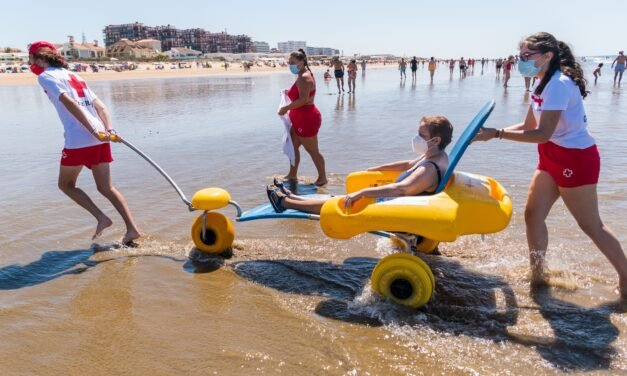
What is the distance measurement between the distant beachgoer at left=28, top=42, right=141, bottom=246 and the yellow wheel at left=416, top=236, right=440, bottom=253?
102 inches

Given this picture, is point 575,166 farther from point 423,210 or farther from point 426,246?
point 426,246

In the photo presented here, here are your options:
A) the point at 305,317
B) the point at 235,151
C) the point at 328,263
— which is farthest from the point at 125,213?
the point at 235,151

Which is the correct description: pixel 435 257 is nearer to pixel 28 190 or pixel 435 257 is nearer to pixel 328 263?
pixel 328 263

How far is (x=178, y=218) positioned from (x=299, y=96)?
7.24 feet

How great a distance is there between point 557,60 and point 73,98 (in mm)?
3862

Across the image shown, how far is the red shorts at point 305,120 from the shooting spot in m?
6.44

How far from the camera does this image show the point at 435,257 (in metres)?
4.27

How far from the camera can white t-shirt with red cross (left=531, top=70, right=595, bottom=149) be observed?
3.17m

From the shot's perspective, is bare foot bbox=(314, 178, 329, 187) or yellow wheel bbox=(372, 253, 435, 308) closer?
yellow wheel bbox=(372, 253, 435, 308)

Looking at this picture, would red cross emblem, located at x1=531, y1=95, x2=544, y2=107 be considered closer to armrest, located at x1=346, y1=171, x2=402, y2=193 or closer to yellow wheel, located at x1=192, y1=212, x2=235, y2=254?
armrest, located at x1=346, y1=171, x2=402, y2=193

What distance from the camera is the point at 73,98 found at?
432 centimetres

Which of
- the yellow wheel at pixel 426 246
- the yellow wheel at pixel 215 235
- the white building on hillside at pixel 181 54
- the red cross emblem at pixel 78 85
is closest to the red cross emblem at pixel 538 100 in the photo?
the yellow wheel at pixel 426 246

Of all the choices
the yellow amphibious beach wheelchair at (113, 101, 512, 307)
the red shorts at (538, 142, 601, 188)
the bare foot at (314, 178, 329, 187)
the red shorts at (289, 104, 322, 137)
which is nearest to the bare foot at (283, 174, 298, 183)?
the bare foot at (314, 178, 329, 187)

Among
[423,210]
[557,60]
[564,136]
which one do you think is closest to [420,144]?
[423,210]
